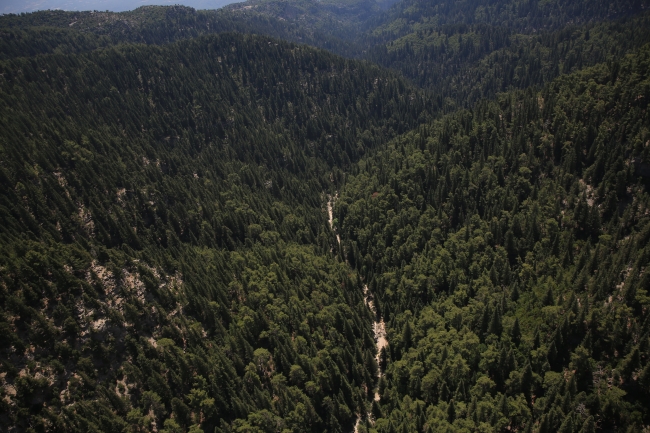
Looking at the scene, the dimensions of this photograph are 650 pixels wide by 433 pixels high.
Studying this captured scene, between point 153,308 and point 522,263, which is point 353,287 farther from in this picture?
point 153,308

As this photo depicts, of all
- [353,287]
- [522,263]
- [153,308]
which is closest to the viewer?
[153,308]

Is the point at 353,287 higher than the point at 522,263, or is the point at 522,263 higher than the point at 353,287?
the point at 522,263

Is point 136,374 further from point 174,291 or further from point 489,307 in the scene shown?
point 489,307

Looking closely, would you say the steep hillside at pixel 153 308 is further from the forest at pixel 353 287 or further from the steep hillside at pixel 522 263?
the steep hillside at pixel 522 263

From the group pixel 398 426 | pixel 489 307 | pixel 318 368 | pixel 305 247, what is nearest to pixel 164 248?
pixel 305 247

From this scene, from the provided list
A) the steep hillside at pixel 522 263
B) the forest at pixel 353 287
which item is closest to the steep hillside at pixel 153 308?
the forest at pixel 353 287

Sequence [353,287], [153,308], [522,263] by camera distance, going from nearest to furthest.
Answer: [153,308] < [522,263] < [353,287]

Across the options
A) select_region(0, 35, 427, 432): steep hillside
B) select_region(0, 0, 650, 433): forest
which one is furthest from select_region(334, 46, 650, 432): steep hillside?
select_region(0, 35, 427, 432): steep hillside

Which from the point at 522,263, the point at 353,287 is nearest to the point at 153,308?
the point at 353,287
